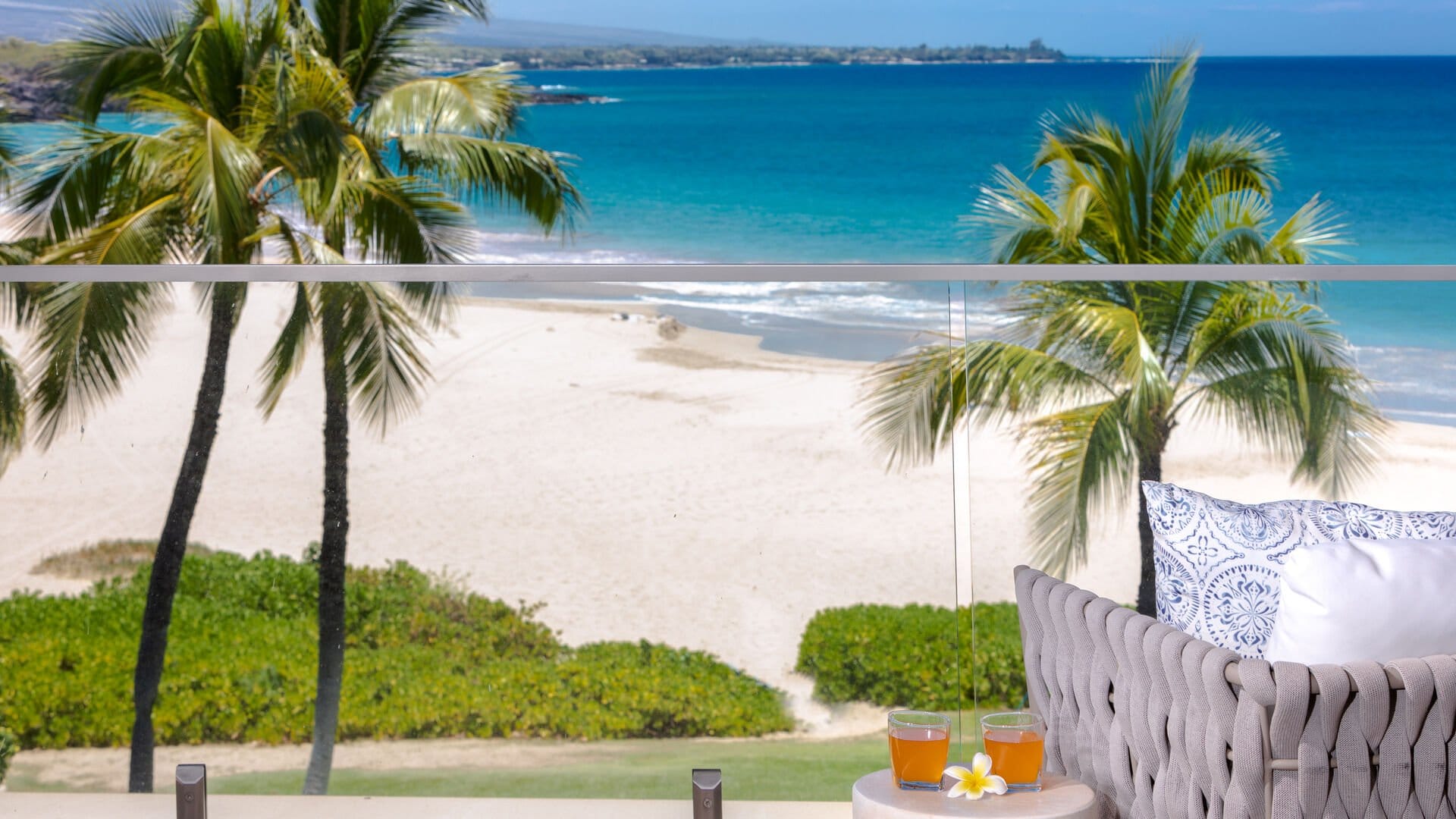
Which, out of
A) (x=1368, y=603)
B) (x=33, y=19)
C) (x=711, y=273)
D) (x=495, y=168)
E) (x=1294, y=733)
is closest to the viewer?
(x=1294, y=733)

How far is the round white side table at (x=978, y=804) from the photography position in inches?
67.5

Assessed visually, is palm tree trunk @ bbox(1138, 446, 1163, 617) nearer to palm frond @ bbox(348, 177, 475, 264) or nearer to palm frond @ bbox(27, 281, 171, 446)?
palm frond @ bbox(27, 281, 171, 446)

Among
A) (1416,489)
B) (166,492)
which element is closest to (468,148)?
(166,492)

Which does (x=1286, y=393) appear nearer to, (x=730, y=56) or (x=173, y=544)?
(x=173, y=544)

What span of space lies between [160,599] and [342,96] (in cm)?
879

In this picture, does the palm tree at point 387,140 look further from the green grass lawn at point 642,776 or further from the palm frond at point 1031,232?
the green grass lawn at point 642,776

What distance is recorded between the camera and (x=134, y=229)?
755 centimetres

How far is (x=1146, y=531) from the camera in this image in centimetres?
263

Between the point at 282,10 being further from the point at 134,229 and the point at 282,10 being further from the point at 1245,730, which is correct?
the point at 1245,730

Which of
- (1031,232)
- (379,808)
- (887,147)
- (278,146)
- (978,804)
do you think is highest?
(887,147)

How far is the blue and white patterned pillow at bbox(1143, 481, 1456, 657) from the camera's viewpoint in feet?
6.14

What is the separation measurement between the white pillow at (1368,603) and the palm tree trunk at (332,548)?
176cm

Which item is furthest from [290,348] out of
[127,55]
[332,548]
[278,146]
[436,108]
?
[127,55]

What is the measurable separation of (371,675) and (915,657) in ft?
3.60
